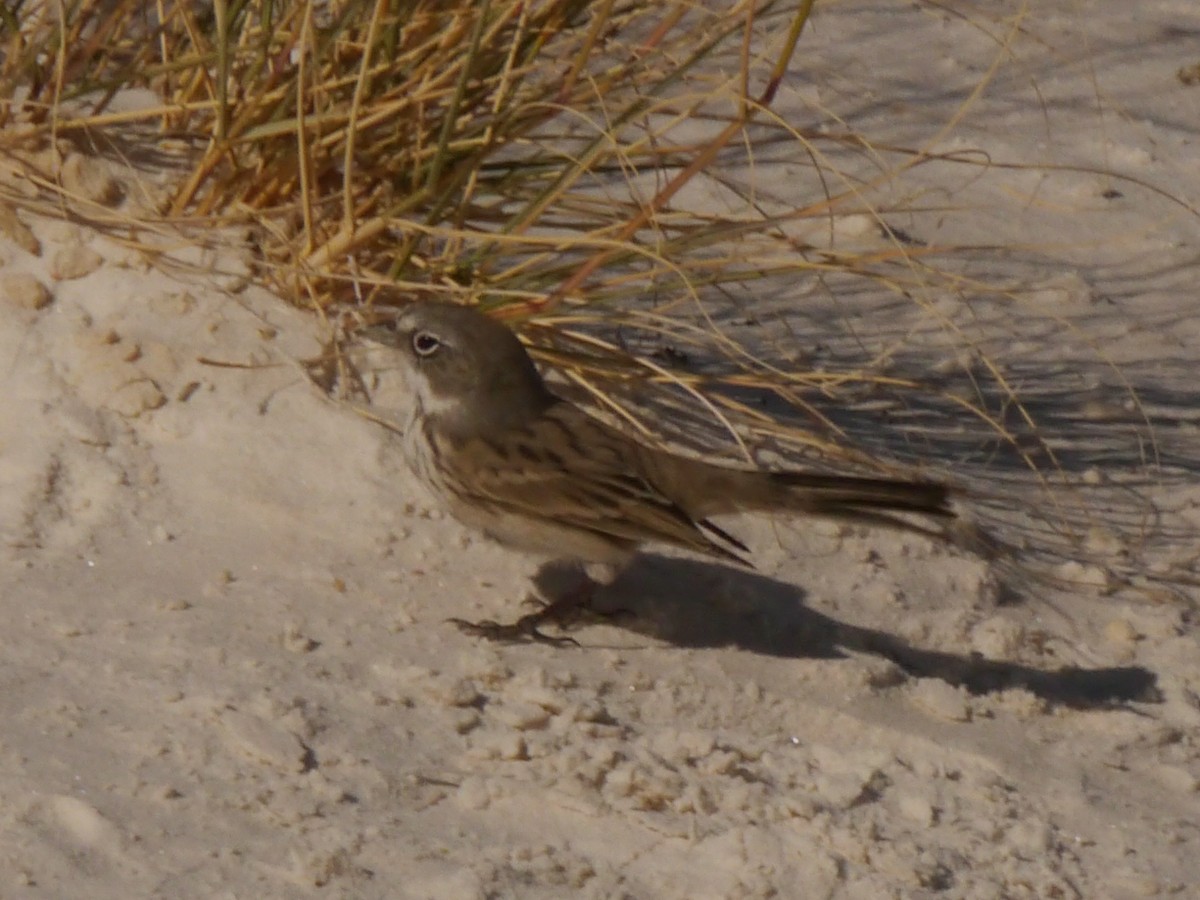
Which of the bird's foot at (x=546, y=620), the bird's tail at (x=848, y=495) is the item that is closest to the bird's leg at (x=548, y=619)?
the bird's foot at (x=546, y=620)

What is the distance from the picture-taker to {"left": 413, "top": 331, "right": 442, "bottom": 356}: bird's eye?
486 centimetres

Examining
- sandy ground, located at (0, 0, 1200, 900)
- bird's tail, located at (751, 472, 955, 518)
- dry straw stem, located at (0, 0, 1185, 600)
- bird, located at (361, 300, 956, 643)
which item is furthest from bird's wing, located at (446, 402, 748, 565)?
dry straw stem, located at (0, 0, 1185, 600)

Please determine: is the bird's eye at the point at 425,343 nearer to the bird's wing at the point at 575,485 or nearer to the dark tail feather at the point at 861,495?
the bird's wing at the point at 575,485

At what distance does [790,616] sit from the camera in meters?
4.94

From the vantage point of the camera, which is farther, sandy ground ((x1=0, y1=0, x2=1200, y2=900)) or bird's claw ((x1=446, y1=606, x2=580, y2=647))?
bird's claw ((x1=446, y1=606, x2=580, y2=647))

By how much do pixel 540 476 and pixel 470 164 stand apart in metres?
0.91

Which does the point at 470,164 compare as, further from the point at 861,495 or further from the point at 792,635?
the point at 792,635

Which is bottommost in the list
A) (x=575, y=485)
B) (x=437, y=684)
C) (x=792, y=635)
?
(x=792, y=635)

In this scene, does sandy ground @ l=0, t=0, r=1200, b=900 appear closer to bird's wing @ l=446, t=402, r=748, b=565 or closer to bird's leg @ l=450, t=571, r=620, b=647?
bird's leg @ l=450, t=571, r=620, b=647

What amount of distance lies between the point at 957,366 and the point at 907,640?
1.57 m

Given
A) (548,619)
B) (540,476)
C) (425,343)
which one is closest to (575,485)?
(540,476)

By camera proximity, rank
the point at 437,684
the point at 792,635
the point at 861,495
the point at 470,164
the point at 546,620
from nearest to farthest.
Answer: the point at 437,684
the point at 861,495
the point at 546,620
the point at 792,635
the point at 470,164

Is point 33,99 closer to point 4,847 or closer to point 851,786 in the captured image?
point 4,847

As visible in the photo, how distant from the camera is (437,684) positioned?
430 cm
